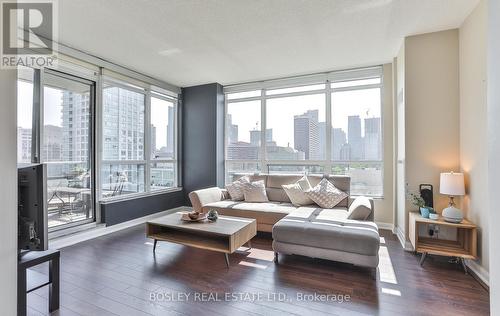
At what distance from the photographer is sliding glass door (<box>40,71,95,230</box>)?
129 inches

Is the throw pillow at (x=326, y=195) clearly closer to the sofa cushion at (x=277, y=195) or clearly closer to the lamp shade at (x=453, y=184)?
the sofa cushion at (x=277, y=195)

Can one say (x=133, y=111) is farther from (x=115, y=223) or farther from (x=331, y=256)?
(x=331, y=256)

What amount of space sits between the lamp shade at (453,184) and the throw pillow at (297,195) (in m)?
1.73

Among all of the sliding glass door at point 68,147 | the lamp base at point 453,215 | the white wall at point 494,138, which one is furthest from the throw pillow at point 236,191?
the white wall at point 494,138

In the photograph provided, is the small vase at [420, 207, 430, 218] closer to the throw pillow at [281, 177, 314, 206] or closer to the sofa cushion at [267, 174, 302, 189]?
the throw pillow at [281, 177, 314, 206]

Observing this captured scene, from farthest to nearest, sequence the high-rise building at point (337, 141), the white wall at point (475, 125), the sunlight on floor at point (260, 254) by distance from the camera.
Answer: the high-rise building at point (337, 141)
the sunlight on floor at point (260, 254)
the white wall at point (475, 125)

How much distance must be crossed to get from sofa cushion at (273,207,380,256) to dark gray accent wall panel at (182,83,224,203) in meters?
2.57

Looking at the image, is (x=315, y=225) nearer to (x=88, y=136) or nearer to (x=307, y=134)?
(x=307, y=134)

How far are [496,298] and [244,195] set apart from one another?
3.53m

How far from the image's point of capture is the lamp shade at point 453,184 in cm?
258

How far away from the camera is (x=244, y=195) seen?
14.0 ft

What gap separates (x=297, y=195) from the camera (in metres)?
3.93

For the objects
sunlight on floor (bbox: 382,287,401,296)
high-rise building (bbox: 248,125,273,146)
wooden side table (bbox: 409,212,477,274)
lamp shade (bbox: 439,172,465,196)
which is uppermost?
high-rise building (bbox: 248,125,273,146)

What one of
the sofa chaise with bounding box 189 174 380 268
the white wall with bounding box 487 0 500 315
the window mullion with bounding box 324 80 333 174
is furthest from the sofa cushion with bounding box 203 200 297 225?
the white wall with bounding box 487 0 500 315
